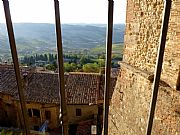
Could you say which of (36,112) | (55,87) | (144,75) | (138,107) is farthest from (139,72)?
(36,112)

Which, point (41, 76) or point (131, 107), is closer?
point (131, 107)

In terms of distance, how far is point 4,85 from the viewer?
1689 centimetres

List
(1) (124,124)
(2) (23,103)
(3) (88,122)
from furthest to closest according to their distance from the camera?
(3) (88,122)
(1) (124,124)
(2) (23,103)

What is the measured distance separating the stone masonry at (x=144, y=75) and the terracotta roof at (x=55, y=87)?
37.1 feet

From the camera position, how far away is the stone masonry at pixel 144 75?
2246mm

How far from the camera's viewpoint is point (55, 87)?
16219 mm

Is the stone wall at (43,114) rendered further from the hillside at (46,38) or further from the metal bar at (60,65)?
the hillside at (46,38)

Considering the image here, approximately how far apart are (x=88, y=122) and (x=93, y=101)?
4.50 feet

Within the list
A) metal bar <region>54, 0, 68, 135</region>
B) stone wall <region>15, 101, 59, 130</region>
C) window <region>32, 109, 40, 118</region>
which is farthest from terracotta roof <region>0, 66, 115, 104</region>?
metal bar <region>54, 0, 68, 135</region>

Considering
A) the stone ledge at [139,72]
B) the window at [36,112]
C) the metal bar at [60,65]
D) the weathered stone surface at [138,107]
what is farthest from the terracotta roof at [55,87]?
the metal bar at [60,65]

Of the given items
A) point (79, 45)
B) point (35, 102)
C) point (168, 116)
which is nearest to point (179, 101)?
point (168, 116)

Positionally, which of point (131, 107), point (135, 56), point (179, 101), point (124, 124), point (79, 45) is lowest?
point (79, 45)

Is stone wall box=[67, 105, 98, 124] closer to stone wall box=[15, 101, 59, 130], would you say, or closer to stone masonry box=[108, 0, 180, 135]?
stone wall box=[15, 101, 59, 130]

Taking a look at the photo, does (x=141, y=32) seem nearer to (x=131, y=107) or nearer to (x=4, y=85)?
(x=131, y=107)
